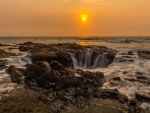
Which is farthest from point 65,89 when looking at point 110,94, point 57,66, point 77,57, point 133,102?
point 77,57

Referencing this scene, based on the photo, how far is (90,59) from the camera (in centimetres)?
2602

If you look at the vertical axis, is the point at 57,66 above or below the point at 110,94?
above

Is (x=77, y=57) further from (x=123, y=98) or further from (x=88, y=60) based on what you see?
(x=123, y=98)

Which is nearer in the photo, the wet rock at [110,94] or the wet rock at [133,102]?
the wet rock at [133,102]

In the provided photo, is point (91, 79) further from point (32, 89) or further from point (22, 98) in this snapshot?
point (22, 98)

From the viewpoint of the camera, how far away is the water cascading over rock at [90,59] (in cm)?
2454

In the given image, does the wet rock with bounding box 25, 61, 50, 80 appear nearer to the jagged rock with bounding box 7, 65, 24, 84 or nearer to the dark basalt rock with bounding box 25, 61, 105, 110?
the dark basalt rock with bounding box 25, 61, 105, 110

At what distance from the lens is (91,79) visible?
13445mm

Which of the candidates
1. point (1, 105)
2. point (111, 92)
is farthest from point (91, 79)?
point (1, 105)

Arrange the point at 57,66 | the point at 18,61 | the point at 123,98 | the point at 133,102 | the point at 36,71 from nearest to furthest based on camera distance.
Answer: the point at 133,102, the point at 123,98, the point at 36,71, the point at 57,66, the point at 18,61

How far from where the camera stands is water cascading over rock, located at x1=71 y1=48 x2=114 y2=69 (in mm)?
24541

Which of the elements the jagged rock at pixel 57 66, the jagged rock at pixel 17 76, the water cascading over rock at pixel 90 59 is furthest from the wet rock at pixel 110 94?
the water cascading over rock at pixel 90 59

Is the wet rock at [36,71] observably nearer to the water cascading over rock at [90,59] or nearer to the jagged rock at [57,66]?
the jagged rock at [57,66]

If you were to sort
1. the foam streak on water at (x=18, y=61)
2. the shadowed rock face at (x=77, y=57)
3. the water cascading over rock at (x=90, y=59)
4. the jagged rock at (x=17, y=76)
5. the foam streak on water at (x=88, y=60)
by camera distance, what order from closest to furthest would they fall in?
the jagged rock at (x=17, y=76) < the foam streak on water at (x=18, y=61) < the shadowed rock face at (x=77, y=57) < the water cascading over rock at (x=90, y=59) < the foam streak on water at (x=88, y=60)
